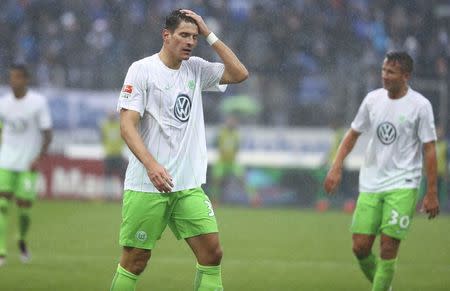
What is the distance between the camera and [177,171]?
7.40 metres

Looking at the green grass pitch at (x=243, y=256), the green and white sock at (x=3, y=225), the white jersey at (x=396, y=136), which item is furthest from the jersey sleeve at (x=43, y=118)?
the white jersey at (x=396, y=136)

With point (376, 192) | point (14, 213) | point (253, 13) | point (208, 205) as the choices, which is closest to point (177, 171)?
point (208, 205)

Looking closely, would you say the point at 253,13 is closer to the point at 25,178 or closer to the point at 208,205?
the point at 25,178

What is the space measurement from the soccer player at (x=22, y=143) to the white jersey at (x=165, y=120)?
600 centimetres

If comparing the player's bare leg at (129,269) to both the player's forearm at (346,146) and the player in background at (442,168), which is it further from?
the player in background at (442,168)

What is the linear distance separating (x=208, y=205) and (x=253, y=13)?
18978 millimetres

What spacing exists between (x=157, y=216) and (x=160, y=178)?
534mm

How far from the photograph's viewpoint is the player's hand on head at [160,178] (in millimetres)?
6914

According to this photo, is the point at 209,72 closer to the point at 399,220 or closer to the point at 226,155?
the point at 399,220

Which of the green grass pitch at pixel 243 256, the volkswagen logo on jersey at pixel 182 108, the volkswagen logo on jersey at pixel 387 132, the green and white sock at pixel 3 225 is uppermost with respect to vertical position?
the volkswagen logo on jersey at pixel 182 108

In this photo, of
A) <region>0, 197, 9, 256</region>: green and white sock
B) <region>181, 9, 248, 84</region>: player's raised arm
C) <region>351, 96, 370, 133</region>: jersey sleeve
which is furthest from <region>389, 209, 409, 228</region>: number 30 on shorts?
<region>0, 197, 9, 256</region>: green and white sock

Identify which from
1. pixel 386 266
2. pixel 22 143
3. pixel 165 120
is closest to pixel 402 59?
pixel 386 266

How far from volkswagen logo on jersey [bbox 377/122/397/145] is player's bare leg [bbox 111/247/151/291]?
300 centimetres

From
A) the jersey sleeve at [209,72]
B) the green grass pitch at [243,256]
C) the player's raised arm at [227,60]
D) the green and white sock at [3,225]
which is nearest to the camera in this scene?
the player's raised arm at [227,60]
